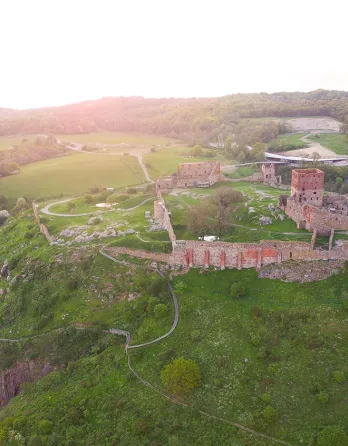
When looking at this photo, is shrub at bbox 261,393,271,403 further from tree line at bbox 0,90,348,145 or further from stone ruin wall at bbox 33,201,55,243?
tree line at bbox 0,90,348,145

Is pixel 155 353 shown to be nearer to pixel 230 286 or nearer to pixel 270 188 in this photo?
pixel 230 286

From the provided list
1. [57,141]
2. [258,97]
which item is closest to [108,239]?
[57,141]

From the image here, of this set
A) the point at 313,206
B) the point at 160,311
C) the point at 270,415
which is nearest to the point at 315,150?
the point at 313,206

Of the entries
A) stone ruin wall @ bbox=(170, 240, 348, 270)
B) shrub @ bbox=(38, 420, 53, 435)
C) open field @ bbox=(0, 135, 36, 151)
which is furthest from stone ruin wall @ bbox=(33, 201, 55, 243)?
open field @ bbox=(0, 135, 36, 151)

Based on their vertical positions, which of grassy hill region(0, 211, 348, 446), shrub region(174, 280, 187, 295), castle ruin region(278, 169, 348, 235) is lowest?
grassy hill region(0, 211, 348, 446)

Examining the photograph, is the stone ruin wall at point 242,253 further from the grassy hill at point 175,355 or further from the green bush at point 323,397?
the green bush at point 323,397

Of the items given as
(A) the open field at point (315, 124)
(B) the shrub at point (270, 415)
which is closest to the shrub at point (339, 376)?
(B) the shrub at point (270, 415)
